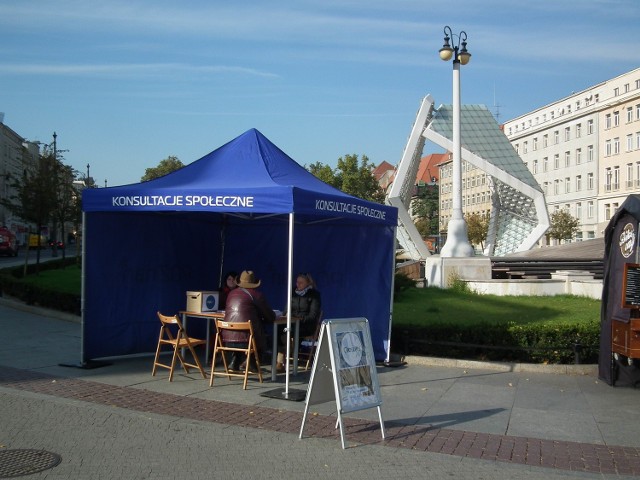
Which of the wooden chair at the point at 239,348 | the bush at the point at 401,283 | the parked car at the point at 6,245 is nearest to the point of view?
the wooden chair at the point at 239,348

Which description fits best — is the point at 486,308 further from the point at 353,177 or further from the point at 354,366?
the point at 353,177

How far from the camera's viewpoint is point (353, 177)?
217ft

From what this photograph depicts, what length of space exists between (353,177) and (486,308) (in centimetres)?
4811

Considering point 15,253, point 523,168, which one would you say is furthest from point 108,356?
point 15,253

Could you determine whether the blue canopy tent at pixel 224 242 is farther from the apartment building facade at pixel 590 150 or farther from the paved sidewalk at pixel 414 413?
the apartment building facade at pixel 590 150

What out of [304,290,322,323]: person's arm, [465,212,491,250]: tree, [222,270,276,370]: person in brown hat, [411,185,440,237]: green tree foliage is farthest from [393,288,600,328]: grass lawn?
[411,185,440,237]: green tree foliage

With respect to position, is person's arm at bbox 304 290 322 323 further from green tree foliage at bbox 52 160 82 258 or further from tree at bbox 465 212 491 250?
tree at bbox 465 212 491 250

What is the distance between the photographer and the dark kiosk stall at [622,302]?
959 cm

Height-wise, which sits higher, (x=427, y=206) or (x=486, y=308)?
(x=427, y=206)

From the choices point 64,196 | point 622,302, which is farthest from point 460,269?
point 64,196

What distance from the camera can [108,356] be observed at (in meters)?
11.9

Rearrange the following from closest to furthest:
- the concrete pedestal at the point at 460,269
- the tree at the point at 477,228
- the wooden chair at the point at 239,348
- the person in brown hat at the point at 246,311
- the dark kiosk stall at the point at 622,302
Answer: the dark kiosk stall at the point at 622,302, the wooden chair at the point at 239,348, the person in brown hat at the point at 246,311, the concrete pedestal at the point at 460,269, the tree at the point at 477,228

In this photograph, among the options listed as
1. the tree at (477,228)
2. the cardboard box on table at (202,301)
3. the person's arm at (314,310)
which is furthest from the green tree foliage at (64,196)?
the tree at (477,228)

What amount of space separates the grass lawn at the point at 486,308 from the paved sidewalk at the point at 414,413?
14.6ft
